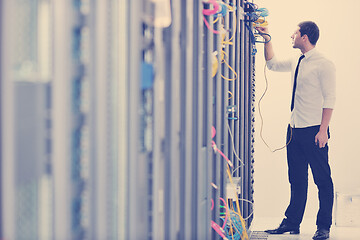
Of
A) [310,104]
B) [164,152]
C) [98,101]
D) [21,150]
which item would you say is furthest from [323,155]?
[21,150]

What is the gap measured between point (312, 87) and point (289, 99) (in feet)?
3.32

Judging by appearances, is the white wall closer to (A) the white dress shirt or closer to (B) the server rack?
(A) the white dress shirt

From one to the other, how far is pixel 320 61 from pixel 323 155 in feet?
2.06

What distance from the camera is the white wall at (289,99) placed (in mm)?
4820

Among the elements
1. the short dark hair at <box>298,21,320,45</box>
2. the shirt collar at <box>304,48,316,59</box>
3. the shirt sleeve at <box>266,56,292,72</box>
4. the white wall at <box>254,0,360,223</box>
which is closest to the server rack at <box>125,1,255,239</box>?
the shirt collar at <box>304,48,316,59</box>

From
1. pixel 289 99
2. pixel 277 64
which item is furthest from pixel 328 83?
pixel 289 99

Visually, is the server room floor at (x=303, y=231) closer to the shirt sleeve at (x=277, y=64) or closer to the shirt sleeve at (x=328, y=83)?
the shirt sleeve at (x=328, y=83)

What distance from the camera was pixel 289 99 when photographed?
484 cm

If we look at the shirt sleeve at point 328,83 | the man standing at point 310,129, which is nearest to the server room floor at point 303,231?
the man standing at point 310,129

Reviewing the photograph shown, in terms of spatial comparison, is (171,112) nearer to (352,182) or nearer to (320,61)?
(320,61)

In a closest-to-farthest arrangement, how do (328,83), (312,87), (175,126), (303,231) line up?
(175,126)
(328,83)
(312,87)
(303,231)

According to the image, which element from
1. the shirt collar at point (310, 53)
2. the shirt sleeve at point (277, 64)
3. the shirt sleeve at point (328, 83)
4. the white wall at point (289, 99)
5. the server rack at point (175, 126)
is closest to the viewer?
the server rack at point (175, 126)

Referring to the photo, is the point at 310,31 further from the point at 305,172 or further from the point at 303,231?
the point at 303,231

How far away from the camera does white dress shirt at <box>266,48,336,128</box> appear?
374 centimetres
